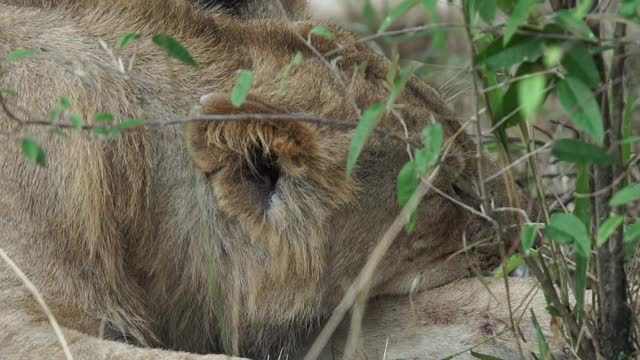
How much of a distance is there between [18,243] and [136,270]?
34 centimetres

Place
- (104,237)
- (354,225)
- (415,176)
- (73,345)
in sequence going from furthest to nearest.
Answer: (354,225) → (104,237) → (73,345) → (415,176)

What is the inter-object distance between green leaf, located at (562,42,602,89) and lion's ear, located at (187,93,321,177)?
2.81 ft

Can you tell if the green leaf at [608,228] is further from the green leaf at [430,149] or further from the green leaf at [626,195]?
the green leaf at [430,149]

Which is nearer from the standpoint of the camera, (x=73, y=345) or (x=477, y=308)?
(x=73, y=345)

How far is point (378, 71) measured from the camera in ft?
9.67

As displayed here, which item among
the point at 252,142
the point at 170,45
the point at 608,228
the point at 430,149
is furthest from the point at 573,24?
the point at 252,142

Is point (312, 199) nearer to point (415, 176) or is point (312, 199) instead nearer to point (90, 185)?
point (90, 185)

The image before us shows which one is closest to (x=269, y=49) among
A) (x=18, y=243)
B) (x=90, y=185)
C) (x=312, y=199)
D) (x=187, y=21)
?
(x=187, y=21)

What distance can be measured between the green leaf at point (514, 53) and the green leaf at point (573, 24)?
0.28ft

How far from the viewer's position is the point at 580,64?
5.99ft

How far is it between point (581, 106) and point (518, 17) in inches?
7.6

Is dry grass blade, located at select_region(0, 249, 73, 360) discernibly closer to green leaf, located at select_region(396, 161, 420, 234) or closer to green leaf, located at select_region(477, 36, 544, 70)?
green leaf, located at select_region(396, 161, 420, 234)

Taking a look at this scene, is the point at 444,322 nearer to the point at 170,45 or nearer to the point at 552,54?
the point at 170,45

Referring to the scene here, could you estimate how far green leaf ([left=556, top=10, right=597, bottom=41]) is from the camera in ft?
5.70
